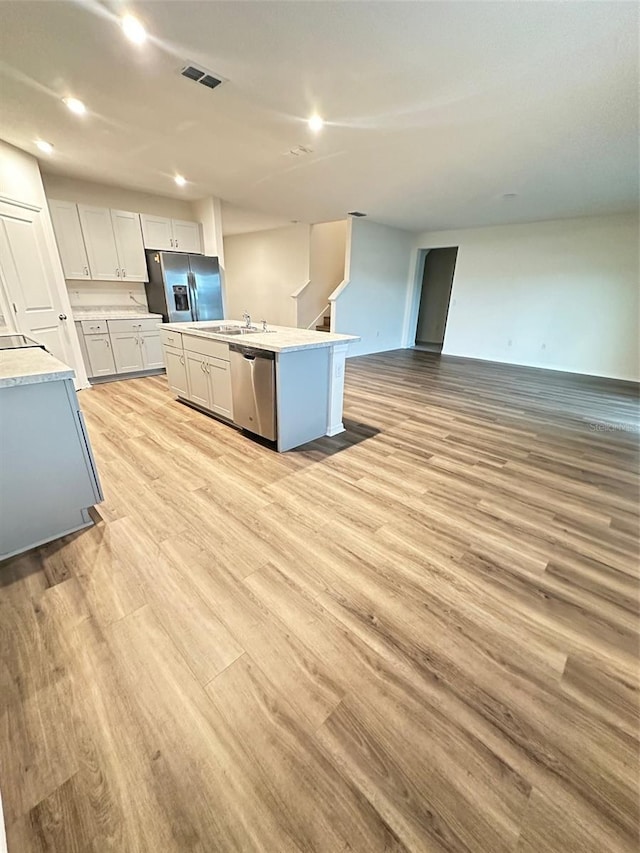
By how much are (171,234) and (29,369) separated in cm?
448

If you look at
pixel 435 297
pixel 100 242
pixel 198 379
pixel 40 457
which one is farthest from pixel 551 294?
pixel 40 457

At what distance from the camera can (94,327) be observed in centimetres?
451

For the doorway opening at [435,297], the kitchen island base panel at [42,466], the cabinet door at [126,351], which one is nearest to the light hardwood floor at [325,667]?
the kitchen island base panel at [42,466]

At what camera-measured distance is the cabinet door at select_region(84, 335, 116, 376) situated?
4535 millimetres

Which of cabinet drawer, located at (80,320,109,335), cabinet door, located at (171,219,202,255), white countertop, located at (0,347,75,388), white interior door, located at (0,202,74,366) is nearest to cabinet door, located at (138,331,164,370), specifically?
cabinet drawer, located at (80,320,109,335)

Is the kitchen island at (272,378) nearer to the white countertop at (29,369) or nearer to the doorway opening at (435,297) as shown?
the white countertop at (29,369)

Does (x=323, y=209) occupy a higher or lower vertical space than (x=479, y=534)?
higher

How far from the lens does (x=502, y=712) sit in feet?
3.85

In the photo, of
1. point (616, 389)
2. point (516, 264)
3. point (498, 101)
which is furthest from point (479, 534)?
point (516, 264)

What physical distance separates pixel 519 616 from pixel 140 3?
11.2ft

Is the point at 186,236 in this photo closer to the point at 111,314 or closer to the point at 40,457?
the point at 111,314

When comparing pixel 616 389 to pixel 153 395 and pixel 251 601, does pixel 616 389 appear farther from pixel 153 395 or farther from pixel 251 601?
pixel 153 395

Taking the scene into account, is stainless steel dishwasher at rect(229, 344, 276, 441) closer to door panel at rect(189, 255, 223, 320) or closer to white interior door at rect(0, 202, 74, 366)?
white interior door at rect(0, 202, 74, 366)

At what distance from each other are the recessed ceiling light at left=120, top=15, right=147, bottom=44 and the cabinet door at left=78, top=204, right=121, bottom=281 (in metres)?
3.45
